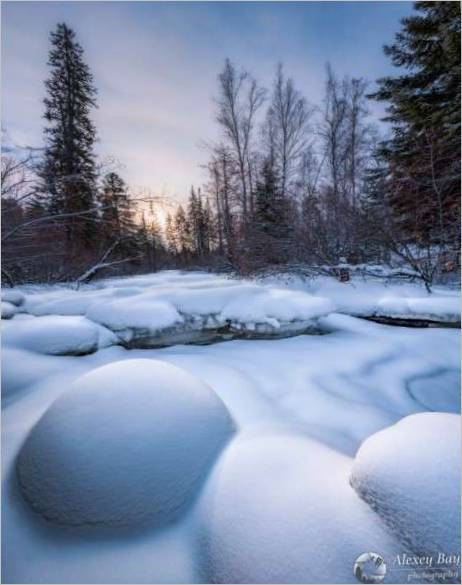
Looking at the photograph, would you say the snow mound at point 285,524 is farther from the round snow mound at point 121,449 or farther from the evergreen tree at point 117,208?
the evergreen tree at point 117,208

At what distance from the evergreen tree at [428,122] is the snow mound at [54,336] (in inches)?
266

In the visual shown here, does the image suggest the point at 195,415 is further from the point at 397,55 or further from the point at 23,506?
the point at 397,55

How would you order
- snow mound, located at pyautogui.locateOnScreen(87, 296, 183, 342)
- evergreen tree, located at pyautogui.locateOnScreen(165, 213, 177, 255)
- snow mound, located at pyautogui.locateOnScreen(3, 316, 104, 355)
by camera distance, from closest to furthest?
1. snow mound, located at pyautogui.locateOnScreen(3, 316, 104, 355)
2. snow mound, located at pyautogui.locateOnScreen(87, 296, 183, 342)
3. evergreen tree, located at pyautogui.locateOnScreen(165, 213, 177, 255)

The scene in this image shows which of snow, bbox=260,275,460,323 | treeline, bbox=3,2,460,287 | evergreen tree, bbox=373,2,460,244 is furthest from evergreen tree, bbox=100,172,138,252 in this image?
evergreen tree, bbox=373,2,460,244

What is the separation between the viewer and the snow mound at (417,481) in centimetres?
96

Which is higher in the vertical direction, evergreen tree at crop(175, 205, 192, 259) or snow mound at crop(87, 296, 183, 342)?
evergreen tree at crop(175, 205, 192, 259)

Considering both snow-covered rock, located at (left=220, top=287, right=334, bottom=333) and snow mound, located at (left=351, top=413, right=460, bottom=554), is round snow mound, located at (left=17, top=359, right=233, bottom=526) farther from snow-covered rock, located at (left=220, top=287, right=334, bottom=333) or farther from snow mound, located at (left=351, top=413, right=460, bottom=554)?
snow-covered rock, located at (left=220, top=287, right=334, bottom=333)

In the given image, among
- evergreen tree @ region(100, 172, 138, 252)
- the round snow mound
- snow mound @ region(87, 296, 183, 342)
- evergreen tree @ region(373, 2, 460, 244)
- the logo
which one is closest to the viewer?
the logo

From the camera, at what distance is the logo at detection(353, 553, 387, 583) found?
90 centimetres

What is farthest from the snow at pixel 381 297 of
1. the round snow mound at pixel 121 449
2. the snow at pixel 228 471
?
the round snow mound at pixel 121 449

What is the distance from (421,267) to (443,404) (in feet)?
13.6

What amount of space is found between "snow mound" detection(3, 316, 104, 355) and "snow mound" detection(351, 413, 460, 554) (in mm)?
3135

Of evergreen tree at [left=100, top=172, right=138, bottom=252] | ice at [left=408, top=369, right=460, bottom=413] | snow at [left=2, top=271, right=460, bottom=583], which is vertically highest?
evergreen tree at [left=100, top=172, right=138, bottom=252]

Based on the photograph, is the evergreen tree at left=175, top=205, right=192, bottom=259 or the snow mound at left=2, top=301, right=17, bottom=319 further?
the evergreen tree at left=175, top=205, right=192, bottom=259
